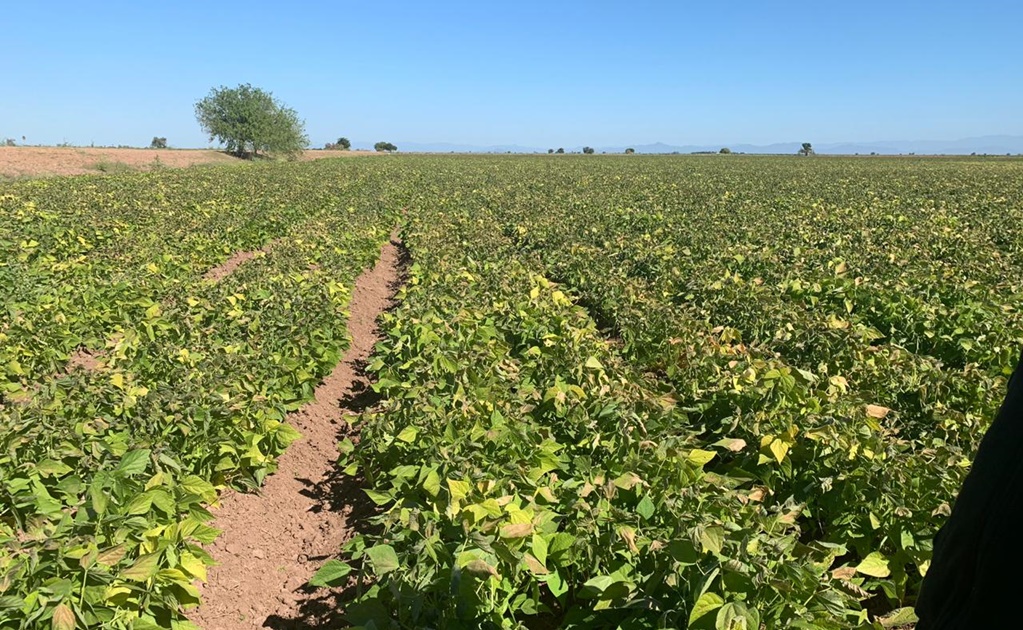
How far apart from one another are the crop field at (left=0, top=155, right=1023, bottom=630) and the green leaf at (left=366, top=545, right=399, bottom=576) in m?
0.10

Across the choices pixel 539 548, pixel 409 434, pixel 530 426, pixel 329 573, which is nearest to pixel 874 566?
pixel 539 548

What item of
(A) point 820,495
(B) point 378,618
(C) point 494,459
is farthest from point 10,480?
(A) point 820,495

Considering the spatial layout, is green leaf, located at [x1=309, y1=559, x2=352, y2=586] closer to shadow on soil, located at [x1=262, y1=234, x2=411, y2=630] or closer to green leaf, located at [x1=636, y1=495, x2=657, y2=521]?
shadow on soil, located at [x1=262, y1=234, x2=411, y2=630]

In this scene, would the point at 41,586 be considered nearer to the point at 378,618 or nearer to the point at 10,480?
the point at 10,480

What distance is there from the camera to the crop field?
263 centimetres

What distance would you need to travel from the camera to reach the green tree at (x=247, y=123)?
73812 millimetres

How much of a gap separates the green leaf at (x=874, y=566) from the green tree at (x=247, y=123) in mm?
81393

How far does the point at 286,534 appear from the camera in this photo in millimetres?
4551

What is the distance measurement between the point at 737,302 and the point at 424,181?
83.1 ft

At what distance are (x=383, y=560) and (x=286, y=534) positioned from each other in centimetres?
233

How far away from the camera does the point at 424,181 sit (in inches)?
1216

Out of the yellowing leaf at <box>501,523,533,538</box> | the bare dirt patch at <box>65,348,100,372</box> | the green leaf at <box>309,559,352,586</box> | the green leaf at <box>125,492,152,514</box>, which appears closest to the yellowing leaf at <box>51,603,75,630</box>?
the green leaf at <box>125,492,152,514</box>

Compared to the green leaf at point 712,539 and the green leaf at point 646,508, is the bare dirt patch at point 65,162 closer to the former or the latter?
the green leaf at point 646,508

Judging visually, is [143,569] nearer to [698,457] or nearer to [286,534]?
[286,534]
